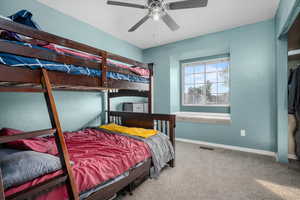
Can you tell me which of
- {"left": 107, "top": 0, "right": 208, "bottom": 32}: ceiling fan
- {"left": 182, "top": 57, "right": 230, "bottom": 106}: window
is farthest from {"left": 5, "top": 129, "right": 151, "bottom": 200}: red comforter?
{"left": 182, "top": 57, "right": 230, "bottom": 106}: window

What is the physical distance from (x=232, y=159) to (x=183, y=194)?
140cm

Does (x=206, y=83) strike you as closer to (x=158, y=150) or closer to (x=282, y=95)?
(x=282, y=95)

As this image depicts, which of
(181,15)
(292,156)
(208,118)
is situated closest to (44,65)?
(181,15)

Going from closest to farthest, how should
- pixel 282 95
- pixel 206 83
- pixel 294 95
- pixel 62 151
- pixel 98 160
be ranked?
pixel 62 151 → pixel 98 160 → pixel 294 95 → pixel 282 95 → pixel 206 83

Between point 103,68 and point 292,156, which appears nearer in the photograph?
point 103,68

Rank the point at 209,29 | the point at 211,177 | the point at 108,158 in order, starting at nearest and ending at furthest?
the point at 108,158 → the point at 211,177 → the point at 209,29

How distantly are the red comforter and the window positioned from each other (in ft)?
8.57

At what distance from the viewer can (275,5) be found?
7.27ft

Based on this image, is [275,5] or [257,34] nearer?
[275,5]

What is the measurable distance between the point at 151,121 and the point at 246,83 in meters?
2.12

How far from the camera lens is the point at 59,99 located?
2.35 m

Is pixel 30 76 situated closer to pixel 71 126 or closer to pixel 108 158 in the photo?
pixel 108 158

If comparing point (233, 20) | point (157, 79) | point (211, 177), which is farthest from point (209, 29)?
point (211, 177)

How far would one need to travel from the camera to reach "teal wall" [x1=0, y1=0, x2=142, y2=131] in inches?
73.9
